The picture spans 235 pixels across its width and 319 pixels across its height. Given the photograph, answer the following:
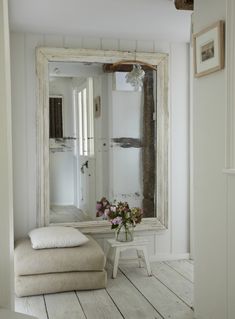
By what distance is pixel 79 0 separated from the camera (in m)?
3.03

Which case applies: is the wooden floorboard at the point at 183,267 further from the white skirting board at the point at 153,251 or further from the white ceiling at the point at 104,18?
the white ceiling at the point at 104,18

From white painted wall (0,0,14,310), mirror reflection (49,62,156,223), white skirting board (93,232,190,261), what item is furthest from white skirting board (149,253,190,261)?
white painted wall (0,0,14,310)

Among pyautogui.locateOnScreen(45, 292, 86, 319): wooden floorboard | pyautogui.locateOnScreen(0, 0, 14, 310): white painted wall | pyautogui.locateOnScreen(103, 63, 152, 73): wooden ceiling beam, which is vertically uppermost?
pyautogui.locateOnScreen(103, 63, 152, 73): wooden ceiling beam

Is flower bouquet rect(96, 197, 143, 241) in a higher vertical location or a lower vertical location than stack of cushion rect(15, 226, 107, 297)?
higher

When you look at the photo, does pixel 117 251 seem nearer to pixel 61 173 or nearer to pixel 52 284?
pixel 52 284

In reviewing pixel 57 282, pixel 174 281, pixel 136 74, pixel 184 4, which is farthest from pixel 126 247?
pixel 184 4

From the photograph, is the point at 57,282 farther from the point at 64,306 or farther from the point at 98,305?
the point at 98,305

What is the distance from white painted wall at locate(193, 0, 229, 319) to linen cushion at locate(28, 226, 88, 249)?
1.15 metres

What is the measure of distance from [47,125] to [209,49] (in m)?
1.92

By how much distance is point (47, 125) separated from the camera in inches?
156

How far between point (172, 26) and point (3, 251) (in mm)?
2615

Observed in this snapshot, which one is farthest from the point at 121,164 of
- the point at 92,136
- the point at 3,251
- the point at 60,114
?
the point at 3,251

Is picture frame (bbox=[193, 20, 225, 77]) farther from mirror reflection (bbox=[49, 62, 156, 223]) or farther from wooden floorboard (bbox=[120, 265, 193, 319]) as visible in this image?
wooden floorboard (bbox=[120, 265, 193, 319])

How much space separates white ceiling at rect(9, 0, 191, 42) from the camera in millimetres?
3120
